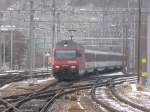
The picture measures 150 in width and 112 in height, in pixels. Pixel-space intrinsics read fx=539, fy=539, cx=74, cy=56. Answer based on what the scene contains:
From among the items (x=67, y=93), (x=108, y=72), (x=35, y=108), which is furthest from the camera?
(x=108, y=72)

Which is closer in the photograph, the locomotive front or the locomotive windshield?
the locomotive front

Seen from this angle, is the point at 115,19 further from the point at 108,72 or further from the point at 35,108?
the point at 35,108

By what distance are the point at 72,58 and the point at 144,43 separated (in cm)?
2454

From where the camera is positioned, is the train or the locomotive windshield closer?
the train

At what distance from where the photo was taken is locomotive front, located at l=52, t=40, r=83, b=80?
133ft

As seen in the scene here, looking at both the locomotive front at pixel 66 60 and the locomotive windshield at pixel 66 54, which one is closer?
the locomotive front at pixel 66 60

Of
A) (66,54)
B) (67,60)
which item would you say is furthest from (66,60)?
(66,54)

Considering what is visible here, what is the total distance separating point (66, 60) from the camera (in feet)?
133

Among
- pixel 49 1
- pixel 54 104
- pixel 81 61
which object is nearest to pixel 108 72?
pixel 49 1

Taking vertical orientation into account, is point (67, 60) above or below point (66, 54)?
below

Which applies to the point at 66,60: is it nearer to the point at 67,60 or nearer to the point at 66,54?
the point at 67,60

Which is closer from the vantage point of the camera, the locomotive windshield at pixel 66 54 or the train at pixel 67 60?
the train at pixel 67 60

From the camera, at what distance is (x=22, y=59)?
310 feet

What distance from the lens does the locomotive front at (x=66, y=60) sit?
40.4m
